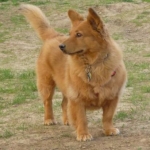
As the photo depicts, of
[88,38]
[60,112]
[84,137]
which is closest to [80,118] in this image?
[84,137]

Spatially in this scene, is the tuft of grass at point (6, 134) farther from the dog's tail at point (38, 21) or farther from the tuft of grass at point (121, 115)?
the dog's tail at point (38, 21)

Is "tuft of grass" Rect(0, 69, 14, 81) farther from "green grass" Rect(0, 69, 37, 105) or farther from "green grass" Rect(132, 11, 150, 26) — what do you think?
"green grass" Rect(132, 11, 150, 26)

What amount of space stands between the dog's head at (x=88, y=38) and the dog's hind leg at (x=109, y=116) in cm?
74

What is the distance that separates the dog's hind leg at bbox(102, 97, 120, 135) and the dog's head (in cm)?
74

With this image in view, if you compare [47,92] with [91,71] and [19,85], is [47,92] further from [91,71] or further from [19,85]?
[19,85]

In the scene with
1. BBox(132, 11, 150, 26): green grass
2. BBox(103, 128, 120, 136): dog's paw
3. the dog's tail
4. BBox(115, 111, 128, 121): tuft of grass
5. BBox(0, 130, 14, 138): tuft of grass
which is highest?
the dog's tail

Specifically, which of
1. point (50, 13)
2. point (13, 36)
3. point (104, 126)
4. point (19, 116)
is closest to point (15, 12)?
point (50, 13)

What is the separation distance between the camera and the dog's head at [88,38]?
6566 mm

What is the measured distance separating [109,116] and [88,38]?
109 centimetres

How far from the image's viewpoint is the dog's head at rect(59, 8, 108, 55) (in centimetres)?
657

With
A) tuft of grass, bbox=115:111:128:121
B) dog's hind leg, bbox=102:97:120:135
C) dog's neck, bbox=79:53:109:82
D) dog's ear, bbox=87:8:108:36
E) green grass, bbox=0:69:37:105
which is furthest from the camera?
green grass, bbox=0:69:37:105

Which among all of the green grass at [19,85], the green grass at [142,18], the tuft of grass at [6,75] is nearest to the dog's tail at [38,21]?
the green grass at [19,85]

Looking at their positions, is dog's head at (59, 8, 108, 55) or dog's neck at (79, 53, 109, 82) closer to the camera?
dog's head at (59, 8, 108, 55)

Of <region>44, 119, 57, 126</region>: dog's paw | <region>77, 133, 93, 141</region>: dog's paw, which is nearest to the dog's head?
<region>77, 133, 93, 141</region>: dog's paw
